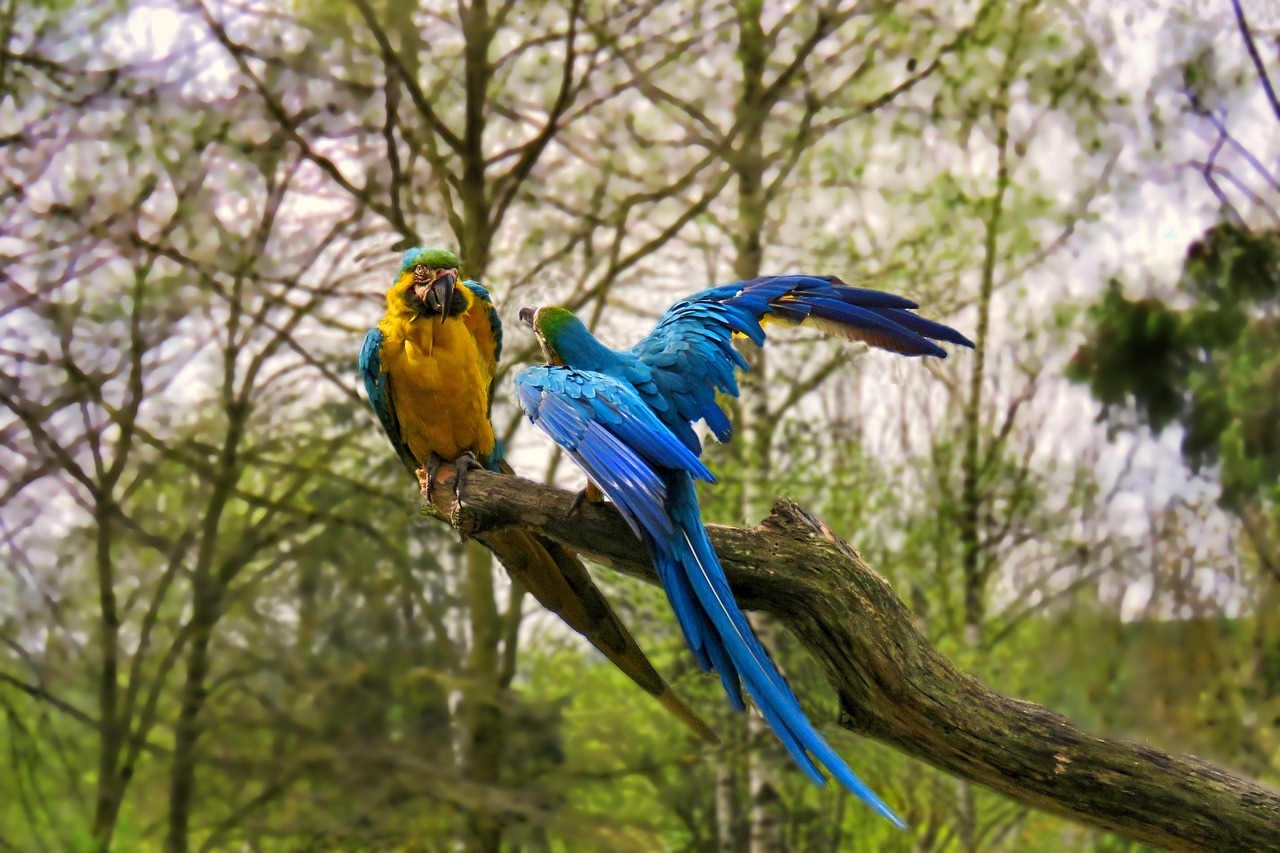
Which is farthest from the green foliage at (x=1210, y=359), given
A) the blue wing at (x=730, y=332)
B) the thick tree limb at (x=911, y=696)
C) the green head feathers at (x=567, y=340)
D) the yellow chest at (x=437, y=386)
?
the green head feathers at (x=567, y=340)

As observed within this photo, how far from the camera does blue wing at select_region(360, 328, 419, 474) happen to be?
1956 millimetres

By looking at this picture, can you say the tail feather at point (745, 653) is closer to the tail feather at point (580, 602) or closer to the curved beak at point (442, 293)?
the tail feather at point (580, 602)

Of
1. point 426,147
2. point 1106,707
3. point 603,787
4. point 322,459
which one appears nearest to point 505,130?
point 426,147

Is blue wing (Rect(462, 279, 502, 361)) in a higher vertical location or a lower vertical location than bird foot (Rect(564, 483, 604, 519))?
higher

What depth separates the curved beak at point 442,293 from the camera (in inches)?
71.9

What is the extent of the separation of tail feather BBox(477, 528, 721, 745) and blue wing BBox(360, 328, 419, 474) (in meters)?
0.36

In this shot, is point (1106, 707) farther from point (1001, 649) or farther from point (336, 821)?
point (336, 821)

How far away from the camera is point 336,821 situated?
428cm

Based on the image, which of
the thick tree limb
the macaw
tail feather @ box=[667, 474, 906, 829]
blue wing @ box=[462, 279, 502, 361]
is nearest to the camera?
tail feather @ box=[667, 474, 906, 829]

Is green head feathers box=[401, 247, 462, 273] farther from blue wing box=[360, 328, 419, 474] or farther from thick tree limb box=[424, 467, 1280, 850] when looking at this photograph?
thick tree limb box=[424, 467, 1280, 850]

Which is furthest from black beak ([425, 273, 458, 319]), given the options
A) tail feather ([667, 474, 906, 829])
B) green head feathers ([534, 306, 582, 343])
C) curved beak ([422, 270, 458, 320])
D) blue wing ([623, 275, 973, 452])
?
tail feather ([667, 474, 906, 829])

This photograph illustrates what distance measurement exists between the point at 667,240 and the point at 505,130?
90 centimetres

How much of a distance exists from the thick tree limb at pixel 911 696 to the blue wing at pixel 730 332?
23 centimetres

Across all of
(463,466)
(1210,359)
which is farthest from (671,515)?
(1210,359)
